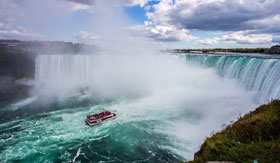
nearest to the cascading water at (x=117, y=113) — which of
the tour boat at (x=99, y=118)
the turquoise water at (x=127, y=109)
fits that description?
the turquoise water at (x=127, y=109)

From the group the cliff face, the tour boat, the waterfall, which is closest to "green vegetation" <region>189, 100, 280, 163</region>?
the waterfall

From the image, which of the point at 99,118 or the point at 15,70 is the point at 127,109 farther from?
the point at 15,70

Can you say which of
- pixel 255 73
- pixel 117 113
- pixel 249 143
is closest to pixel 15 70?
pixel 117 113

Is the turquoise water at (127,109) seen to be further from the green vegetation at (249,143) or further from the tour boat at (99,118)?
the green vegetation at (249,143)

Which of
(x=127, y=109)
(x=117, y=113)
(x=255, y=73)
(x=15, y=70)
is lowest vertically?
(x=117, y=113)

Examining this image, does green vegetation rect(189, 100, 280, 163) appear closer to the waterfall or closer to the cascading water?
the cascading water

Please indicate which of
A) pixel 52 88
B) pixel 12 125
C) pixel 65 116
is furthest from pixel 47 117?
pixel 52 88

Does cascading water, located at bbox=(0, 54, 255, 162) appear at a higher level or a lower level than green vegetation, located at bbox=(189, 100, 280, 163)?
lower
